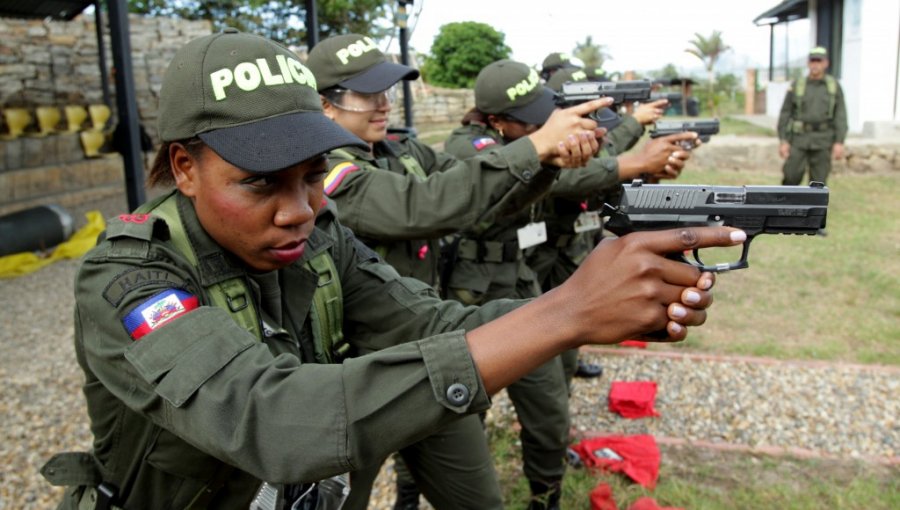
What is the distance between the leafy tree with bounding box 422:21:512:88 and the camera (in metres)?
25.2

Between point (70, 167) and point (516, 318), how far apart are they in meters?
11.4

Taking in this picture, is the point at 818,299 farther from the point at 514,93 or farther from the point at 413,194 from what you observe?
the point at 413,194

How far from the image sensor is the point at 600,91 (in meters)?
4.11

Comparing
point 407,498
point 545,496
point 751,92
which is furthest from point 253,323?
point 751,92

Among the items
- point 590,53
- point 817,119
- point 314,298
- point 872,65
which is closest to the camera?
point 314,298

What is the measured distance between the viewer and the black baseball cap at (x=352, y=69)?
10.4ft

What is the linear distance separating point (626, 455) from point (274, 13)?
58.8 feet

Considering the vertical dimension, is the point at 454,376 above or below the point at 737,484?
above

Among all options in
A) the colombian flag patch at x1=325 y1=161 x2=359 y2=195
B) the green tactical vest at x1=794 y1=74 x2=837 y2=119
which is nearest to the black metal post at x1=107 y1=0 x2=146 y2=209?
the colombian flag patch at x1=325 y1=161 x2=359 y2=195

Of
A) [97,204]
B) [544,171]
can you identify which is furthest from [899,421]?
[97,204]

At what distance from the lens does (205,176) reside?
1.60 meters

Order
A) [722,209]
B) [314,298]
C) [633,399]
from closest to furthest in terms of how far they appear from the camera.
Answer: [722,209] → [314,298] → [633,399]

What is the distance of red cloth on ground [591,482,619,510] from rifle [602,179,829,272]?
6.54 feet

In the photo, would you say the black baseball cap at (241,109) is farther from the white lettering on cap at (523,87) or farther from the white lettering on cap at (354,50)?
the white lettering on cap at (523,87)
